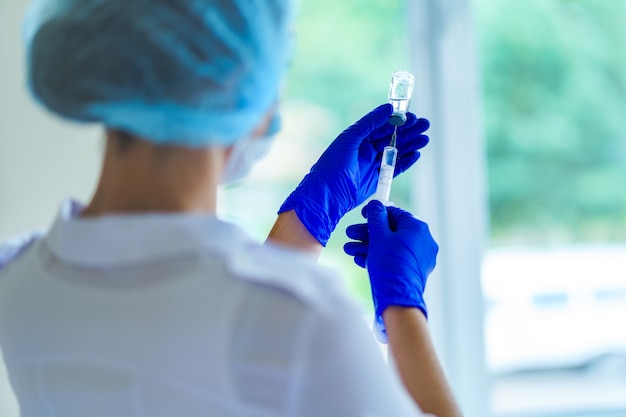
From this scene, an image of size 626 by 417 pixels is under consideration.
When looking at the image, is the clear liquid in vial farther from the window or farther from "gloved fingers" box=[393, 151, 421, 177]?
the window

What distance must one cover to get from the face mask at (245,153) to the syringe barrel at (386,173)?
373 millimetres

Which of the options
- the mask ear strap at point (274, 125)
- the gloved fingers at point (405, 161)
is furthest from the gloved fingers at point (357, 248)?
the mask ear strap at point (274, 125)

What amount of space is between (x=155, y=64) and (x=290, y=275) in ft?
0.75

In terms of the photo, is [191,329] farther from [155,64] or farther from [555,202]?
[555,202]

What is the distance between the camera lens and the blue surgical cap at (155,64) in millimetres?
708

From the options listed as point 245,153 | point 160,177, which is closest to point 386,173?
point 245,153

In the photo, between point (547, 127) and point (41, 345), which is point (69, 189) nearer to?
point (41, 345)

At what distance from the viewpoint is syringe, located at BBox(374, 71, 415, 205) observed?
4.07 ft

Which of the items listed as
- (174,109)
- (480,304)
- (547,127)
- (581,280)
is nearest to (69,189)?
(480,304)

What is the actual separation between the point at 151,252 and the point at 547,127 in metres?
1.79

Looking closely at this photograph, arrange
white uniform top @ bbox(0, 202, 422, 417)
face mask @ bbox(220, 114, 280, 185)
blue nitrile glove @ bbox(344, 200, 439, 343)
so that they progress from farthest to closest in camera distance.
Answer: blue nitrile glove @ bbox(344, 200, 439, 343), face mask @ bbox(220, 114, 280, 185), white uniform top @ bbox(0, 202, 422, 417)

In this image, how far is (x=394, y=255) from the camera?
107 centimetres

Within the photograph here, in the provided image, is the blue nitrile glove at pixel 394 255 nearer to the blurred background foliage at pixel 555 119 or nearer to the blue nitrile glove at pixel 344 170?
the blue nitrile glove at pixel 344 170

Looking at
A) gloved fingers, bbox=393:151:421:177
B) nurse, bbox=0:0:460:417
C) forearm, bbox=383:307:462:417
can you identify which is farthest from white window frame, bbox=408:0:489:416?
nurse, bbox=0:0:460:417
